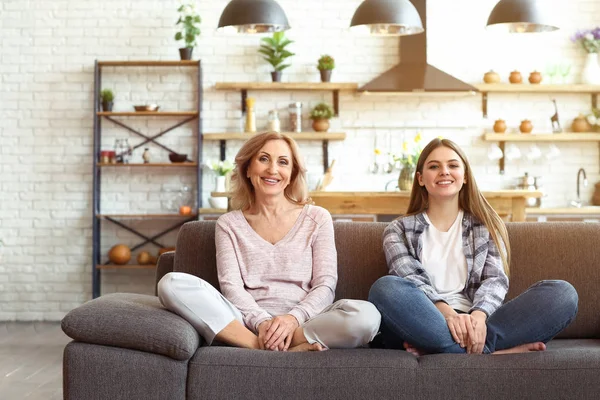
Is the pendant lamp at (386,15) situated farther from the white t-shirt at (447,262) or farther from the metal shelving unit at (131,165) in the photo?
the white t-shirt at (447,262)

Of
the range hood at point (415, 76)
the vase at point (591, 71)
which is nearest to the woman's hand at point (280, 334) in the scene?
the range hood at point (415, 76)

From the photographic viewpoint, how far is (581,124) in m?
7.09

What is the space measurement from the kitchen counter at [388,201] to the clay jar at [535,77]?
67.2 inches

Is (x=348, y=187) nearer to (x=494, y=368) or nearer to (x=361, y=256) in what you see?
(x=361, y=256)

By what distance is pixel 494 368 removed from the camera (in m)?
2.62

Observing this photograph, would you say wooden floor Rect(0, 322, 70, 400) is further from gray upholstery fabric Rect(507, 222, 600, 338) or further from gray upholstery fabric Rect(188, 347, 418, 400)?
gray upholstery fabric Rect(507, 222, 600, 338)

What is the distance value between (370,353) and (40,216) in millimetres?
5018

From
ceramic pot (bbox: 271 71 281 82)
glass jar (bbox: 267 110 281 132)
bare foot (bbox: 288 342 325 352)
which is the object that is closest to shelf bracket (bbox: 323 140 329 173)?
glass jar (bbox: 267 110 281 132)

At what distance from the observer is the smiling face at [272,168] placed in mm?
3229

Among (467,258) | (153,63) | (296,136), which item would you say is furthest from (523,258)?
(153,63)

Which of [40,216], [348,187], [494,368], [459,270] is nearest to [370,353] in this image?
[494,368]

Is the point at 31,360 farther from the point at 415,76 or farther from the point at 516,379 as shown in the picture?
the point at 415,76

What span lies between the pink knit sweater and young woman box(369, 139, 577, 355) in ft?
0.76

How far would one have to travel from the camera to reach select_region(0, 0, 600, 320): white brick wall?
7.09m
